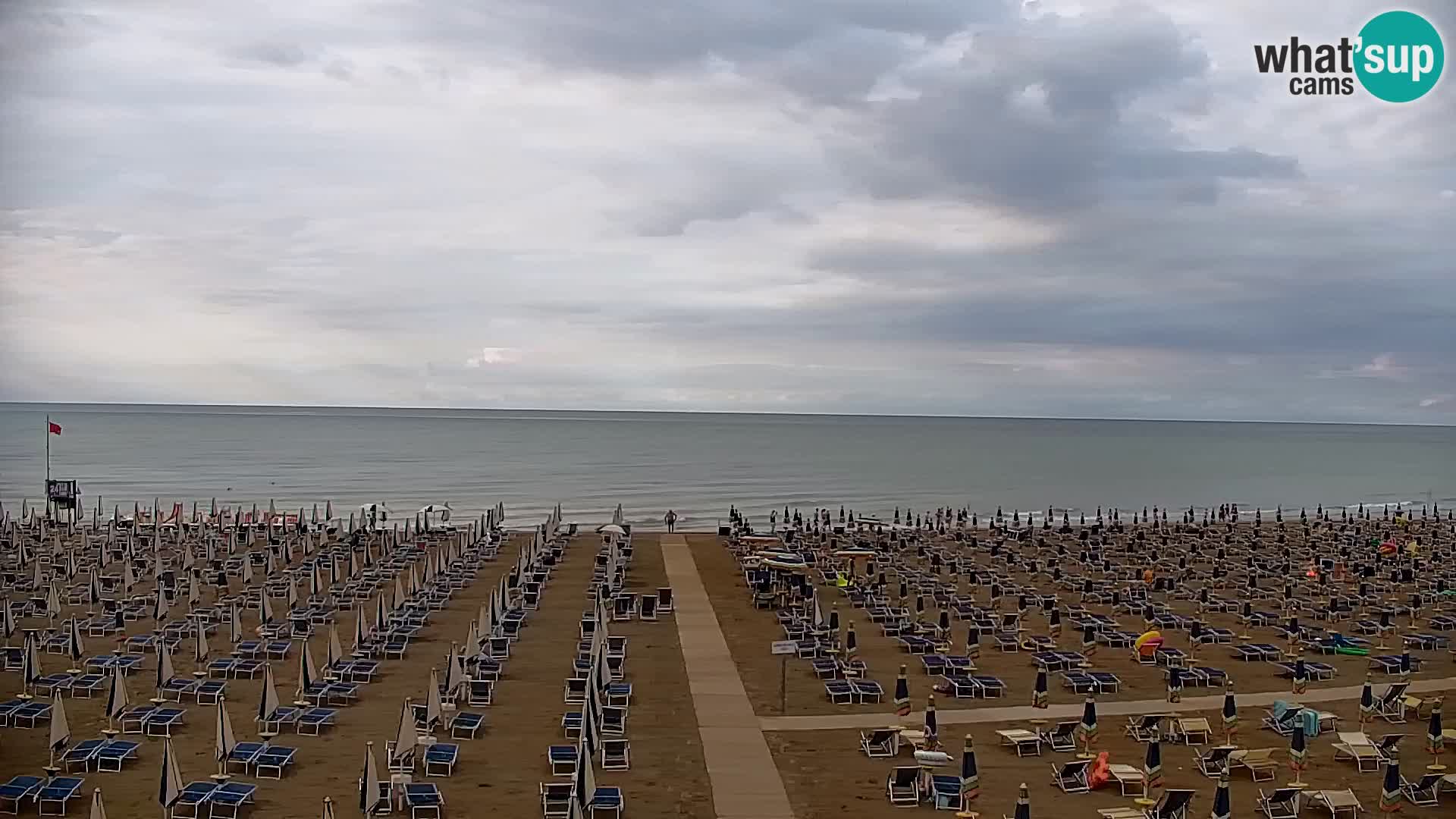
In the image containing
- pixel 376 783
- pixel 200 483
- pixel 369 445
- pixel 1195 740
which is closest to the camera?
pixel 376 783

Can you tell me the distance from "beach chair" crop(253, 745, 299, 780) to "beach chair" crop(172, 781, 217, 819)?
1186 mm

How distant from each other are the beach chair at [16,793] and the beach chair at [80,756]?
41.5 inches

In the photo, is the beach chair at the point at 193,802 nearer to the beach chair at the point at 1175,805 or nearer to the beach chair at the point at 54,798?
the beach chair at the point at 54,798

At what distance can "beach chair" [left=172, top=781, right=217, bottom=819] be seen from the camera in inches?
550

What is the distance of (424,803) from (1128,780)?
30.2 feet

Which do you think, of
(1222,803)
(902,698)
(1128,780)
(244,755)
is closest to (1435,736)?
(1128,780)

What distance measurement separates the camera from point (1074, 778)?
15.9m

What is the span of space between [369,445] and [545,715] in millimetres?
133970

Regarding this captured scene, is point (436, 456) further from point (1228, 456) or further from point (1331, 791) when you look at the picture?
point (1331, 791)

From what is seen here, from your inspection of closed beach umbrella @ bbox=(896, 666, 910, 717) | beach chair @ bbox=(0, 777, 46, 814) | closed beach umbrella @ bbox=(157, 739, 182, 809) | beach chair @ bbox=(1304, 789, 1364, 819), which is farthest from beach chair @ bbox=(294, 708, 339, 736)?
beach chair @ bbox=(1304, 789, 1364, 819)

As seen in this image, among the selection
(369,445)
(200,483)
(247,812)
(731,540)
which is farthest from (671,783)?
(369,445)

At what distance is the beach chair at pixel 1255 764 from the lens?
53.2ft

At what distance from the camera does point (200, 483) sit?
85750 millimetres

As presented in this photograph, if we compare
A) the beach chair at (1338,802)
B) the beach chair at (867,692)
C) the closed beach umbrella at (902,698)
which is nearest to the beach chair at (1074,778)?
the beach chair at (1338,802)
